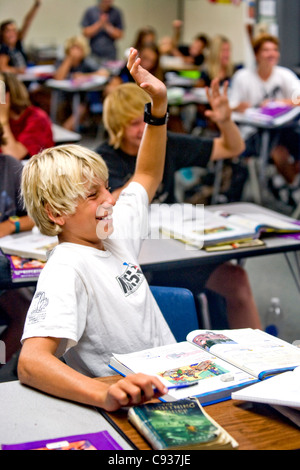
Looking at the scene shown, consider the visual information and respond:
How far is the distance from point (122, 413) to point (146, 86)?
94 centimetres

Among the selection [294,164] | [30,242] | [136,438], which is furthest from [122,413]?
[294,164]

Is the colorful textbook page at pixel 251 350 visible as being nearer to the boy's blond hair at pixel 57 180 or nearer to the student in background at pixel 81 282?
the student in background at pixel 81 282

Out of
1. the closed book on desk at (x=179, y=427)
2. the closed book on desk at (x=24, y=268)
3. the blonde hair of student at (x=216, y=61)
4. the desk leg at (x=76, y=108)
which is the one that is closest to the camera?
the closed book on desk at (x=179, y=427)

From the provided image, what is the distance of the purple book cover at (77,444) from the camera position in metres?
1.12

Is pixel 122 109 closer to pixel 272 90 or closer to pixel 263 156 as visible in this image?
pixel 263 156

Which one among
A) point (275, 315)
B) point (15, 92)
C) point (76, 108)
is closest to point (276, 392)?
point (275, 315)

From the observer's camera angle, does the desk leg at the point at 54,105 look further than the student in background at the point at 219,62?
Yes

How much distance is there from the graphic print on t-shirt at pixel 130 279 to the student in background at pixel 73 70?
6.34m

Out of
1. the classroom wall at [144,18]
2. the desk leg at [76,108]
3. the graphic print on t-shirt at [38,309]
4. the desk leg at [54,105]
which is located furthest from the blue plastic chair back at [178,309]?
the classroom wall at [144,18]

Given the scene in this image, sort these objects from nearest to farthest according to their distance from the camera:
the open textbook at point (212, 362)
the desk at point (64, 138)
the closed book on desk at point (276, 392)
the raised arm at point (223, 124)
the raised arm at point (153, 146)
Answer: the closed book on desk at point (276, 392) → the open textbook at point (212, 362) → the raised arm at point (153, 146) → the raised arm at point (223, 124) → the desk at point (64, 138)

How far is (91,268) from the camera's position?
155 cm

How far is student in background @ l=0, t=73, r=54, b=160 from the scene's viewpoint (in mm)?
3559

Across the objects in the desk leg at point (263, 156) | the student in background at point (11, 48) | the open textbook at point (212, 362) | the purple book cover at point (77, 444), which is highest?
the student in background at point (11, 48)
